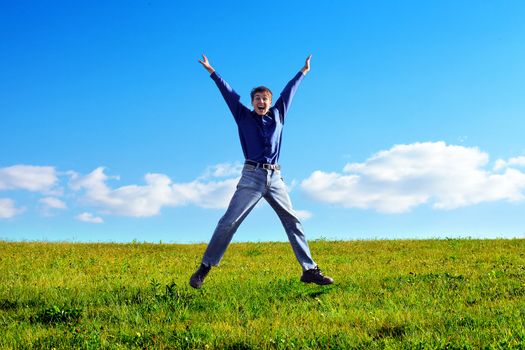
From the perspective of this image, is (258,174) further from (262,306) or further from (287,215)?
(262,306)

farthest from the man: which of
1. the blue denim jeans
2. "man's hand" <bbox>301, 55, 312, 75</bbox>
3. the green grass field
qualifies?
the green grass field

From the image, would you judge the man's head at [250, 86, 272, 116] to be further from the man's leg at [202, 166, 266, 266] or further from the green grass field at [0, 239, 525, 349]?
the green grass field at [0, 239, 525, 349]

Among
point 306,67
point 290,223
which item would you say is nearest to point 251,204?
point 290,223

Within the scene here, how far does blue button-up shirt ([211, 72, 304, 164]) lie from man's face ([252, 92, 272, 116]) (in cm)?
9

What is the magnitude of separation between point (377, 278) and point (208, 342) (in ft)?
20.8

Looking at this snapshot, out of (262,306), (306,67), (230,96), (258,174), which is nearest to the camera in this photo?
(262,306)

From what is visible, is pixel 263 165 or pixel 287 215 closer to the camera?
pixel 263 165

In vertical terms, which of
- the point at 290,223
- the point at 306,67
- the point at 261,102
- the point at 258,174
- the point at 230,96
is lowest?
the point at 290,223

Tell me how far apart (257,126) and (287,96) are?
0.92m

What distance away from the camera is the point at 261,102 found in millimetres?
9734

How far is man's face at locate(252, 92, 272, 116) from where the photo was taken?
975cm

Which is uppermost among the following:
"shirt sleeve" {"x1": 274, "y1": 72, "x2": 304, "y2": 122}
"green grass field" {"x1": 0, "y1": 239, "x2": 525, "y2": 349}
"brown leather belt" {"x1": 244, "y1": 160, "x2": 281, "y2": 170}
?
"shirt sleeve" {"x1": 274, "y1": 72, "x2": 304, "y2": 122}

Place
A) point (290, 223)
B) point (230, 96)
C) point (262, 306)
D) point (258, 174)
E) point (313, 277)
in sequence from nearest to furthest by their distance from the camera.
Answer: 1. point (262, 306)
2. point (258, 174)
3. point (230, 96)
4. point (290, 223)
5. point (313, 277)

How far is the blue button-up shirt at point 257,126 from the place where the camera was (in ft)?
31.4
